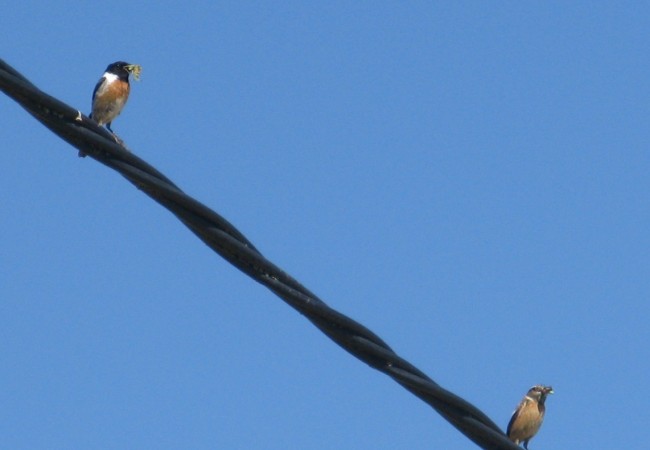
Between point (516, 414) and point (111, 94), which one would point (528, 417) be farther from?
point (111, 94)

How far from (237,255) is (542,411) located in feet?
52.8

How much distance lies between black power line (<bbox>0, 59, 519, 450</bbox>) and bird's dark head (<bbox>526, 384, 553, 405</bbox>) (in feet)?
52.5

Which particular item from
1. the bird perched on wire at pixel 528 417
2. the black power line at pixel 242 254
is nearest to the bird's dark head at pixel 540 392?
the bird perched on wire at pixel 528 417

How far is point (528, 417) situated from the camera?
62.3ft

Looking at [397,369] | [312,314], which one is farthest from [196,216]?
[397,369]

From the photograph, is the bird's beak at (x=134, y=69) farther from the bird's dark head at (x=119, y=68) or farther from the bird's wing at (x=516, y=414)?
A: the bird's wing at (x=516, y=414)

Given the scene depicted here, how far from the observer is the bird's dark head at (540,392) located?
19.3 m

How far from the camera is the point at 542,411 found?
62.7 feet

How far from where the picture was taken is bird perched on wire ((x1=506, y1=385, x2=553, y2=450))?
18.9 metres

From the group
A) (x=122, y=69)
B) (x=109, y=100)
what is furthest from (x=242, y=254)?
(x=122, y=69)

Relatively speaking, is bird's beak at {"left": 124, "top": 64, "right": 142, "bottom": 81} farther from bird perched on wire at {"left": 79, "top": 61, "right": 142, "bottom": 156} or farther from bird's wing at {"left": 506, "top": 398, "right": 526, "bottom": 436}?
bird's wing at {"left": 506, "top": 398, "right": 526, "bottom": 436}

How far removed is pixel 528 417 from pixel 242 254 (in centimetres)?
1594

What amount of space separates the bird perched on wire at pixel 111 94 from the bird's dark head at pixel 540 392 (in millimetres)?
7833

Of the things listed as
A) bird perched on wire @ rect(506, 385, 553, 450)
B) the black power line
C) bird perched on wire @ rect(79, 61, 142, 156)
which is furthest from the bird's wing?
the black power line
